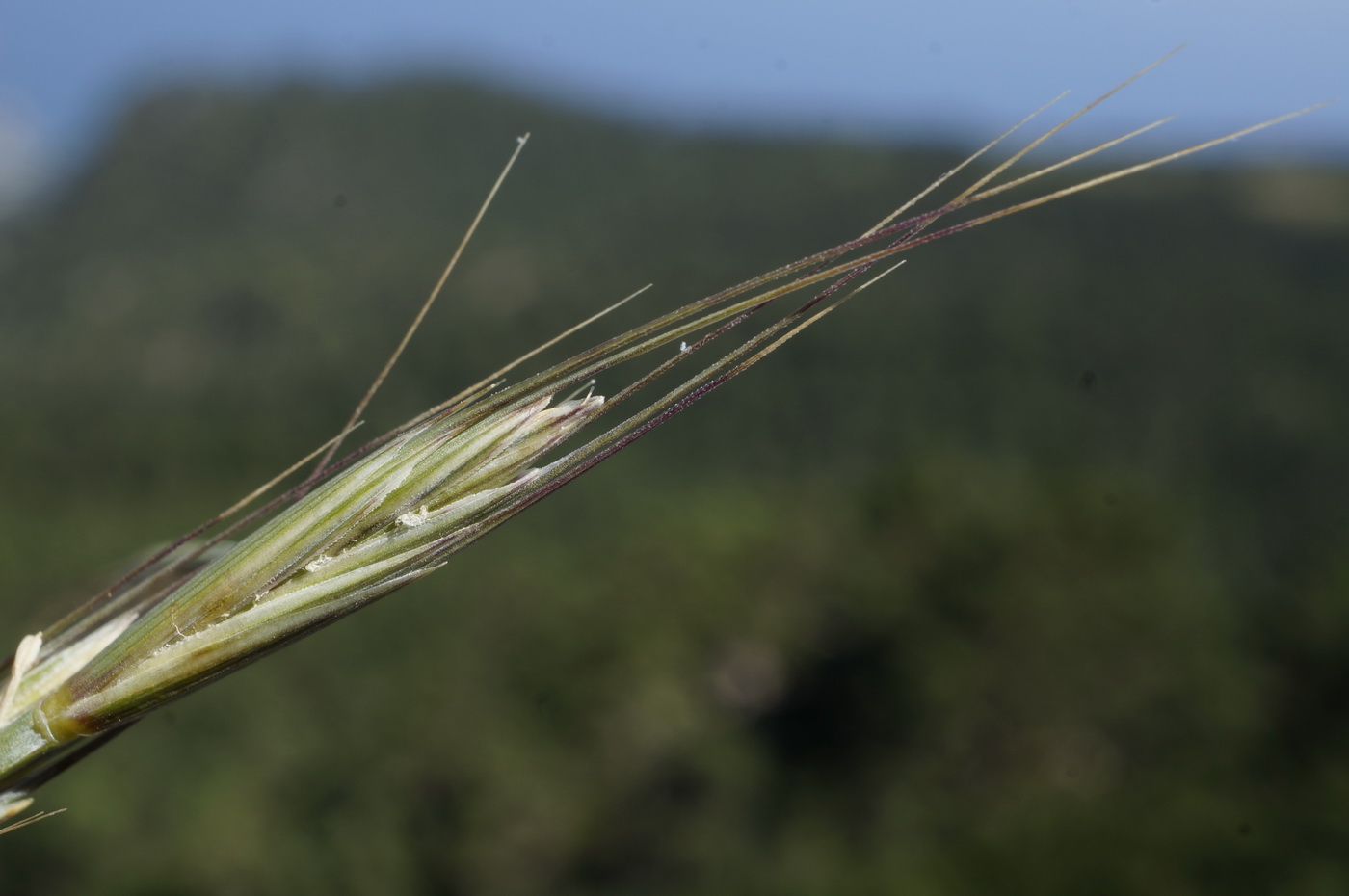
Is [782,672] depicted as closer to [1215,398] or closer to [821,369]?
[821,369]

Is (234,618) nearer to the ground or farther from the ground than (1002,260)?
farther from the ground

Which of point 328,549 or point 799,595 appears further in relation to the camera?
point 799,595

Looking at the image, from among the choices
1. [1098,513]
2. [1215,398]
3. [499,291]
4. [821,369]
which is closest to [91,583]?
[1098,513]

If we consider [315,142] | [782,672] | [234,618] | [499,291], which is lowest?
[782,672]

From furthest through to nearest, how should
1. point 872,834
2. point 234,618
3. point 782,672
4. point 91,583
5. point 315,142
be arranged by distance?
point 315,142 → point 782,672 → point 872,834 → point 91,583 → point 234,618

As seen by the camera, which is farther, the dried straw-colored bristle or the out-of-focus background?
the out-of-focus background

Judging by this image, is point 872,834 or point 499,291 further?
point 499,291

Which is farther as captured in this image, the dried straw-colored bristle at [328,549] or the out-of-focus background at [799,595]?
the out-of-focus background at [799,595]

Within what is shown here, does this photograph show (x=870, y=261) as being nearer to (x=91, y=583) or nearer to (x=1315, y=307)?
(x=91, y=583)

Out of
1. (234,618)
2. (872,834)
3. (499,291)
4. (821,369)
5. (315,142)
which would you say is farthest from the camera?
(315,142)
